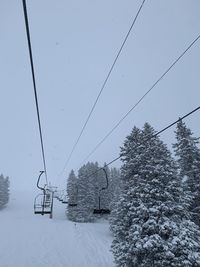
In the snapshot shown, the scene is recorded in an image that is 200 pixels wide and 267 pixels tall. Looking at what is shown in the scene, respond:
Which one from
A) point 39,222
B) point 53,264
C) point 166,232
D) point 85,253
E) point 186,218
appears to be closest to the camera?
point 166,232

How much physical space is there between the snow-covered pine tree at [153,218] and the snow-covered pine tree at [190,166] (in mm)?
1738

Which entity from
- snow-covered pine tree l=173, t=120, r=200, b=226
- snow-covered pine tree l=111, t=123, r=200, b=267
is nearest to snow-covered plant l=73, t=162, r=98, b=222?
snow-covered pine tree l=173, t=120, r=200, b=226

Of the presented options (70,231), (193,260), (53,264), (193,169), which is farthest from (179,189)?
(70,231)

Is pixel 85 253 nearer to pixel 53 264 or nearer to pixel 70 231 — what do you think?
pixel 53 264

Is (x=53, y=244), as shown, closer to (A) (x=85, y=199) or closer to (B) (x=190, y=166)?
(A) (x=85, y=199)

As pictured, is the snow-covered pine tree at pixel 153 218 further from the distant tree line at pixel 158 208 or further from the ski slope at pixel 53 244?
the ski slope at pixel 53 244

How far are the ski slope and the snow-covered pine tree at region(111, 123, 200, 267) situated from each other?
28.5 feet

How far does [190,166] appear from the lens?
2422cm

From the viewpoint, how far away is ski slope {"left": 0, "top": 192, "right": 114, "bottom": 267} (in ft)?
88.9

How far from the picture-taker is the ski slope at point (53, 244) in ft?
88.9

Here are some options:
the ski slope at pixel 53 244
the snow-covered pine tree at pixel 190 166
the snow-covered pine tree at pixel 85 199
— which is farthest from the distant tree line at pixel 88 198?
the snow-covered pine tree at pixel 190 166

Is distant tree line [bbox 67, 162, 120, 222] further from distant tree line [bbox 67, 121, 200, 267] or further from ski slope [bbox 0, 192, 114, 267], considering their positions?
distant tree line [bbox 67, 121, 200, 267]

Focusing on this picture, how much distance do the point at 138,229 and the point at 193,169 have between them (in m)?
8.10

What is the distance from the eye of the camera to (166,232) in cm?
1855
